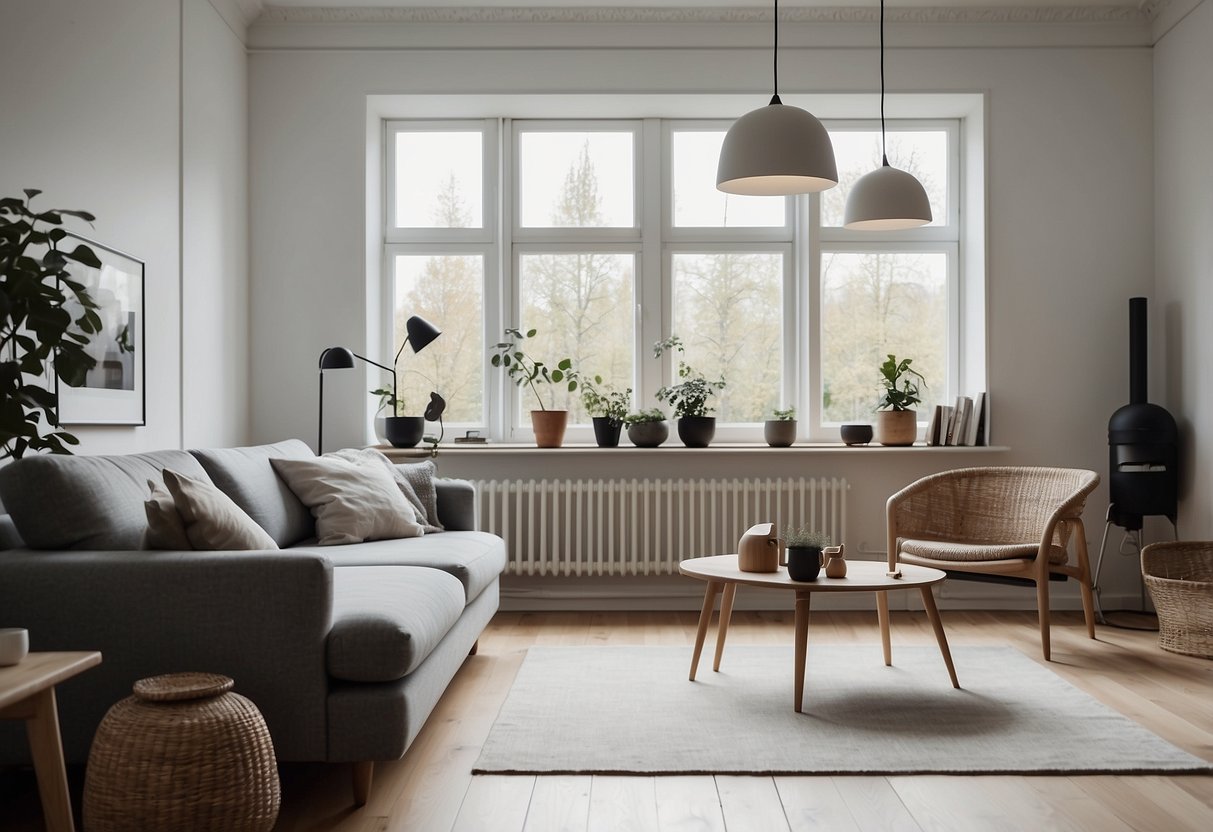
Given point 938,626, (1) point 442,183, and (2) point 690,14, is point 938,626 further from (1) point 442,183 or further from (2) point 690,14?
(1) point 442,183

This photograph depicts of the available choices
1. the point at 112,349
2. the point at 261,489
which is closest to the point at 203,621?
the point at 261,489

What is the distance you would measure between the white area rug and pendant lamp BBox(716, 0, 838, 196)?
1.59 m

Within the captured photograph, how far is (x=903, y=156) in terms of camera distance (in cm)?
510

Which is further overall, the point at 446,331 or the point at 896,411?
the point at 446,331

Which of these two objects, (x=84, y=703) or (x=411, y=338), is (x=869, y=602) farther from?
(x=84, y=703)

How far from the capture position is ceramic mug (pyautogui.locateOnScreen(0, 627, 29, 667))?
1.82 metres

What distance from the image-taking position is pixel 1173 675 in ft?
11.4

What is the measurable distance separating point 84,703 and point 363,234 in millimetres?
2955

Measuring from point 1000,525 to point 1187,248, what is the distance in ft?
5.09

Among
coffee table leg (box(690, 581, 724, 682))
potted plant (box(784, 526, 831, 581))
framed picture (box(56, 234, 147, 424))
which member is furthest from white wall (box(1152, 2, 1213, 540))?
framed picture (box(56, 234, 147, 424))

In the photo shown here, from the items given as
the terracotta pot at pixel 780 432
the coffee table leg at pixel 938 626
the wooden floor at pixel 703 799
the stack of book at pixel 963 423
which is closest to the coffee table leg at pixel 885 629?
the coffee table leg at pixel 938 626

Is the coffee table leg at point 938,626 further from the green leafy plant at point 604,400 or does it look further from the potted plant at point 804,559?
the green leafy plant at point 604,400

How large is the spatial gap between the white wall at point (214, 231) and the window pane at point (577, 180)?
139 cm

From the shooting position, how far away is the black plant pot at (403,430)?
4590mm
